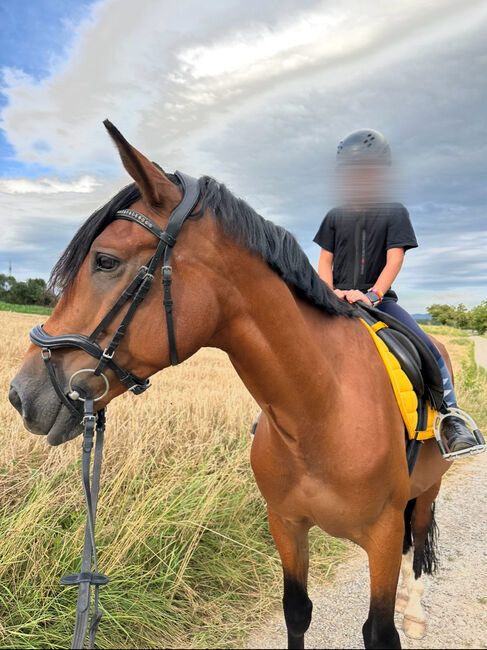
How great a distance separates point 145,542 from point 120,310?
2.39 meters

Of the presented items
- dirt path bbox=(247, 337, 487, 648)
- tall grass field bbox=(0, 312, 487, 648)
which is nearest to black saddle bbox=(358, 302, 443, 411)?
dirt path bbox=(247, 337, 487, 648)

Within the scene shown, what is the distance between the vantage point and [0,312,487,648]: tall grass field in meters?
3.21

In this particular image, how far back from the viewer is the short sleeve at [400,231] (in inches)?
127

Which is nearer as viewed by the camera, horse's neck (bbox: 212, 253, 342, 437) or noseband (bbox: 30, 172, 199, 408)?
noseband (bbox: 30, 172, 199, 408)

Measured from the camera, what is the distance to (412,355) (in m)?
2.94

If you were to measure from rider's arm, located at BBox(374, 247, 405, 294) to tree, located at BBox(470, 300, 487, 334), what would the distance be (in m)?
95.2

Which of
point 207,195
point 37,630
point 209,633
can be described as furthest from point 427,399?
point 37,630

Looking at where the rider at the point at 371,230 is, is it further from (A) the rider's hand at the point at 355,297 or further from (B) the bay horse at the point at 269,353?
(B) the bay horse at the point at 269,353

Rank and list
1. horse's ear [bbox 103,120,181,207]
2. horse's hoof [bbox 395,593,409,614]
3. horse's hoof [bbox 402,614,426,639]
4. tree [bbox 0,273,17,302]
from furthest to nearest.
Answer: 1. tree [bbox 0,273,17,302]
2. horse's hoof [bbox 395,593,409,614]
3. horse's hoof [bbox 402,614,426,639]
4. horse's ear [bbox 103,120,181,207]

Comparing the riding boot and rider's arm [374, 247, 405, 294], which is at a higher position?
rider's arm [374, 247, 405, 294]

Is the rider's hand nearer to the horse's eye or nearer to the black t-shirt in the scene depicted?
the black t-shirt

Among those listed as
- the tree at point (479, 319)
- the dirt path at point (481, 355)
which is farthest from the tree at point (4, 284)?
the tree at point (479, 319)

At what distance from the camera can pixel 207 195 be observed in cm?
218

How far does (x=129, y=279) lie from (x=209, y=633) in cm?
275
